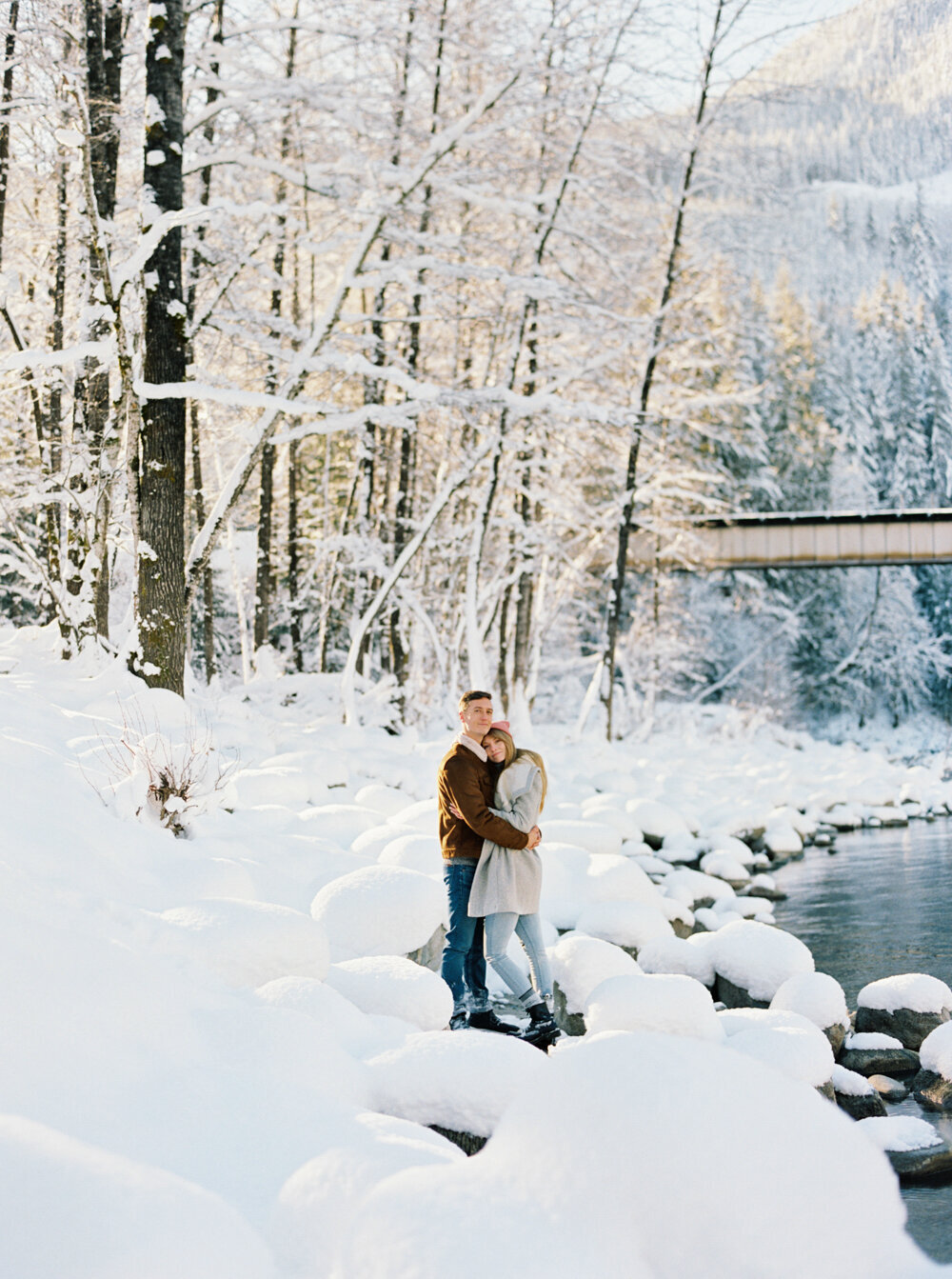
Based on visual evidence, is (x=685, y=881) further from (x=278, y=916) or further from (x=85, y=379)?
(x=85, y=379)

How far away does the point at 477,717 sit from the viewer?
4.86 meters

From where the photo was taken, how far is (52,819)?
4363mm

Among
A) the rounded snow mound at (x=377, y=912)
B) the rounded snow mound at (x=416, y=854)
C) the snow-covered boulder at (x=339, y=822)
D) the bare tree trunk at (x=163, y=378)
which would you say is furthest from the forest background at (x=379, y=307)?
the rounded snow mound at (x=377, y=912)

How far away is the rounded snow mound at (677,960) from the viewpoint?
6371 mm

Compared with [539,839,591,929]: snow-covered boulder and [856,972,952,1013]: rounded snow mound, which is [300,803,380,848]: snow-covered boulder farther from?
Result: [856,972,952,1013]: rounded snow mound

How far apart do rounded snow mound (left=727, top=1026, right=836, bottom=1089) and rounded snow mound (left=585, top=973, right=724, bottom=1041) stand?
0.49 ft

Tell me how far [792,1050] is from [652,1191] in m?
2.75

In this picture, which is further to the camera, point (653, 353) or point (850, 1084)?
point (653, 353)

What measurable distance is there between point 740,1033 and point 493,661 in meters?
15.4

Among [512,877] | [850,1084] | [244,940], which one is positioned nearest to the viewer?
[244,940]

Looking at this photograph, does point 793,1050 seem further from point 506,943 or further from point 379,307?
point 379,307

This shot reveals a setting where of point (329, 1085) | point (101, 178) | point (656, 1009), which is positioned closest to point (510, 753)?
point (656, 1009)

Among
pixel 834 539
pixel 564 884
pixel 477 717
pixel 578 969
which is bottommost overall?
pixel 564 884

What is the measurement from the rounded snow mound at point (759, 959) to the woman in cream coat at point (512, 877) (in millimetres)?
1746
